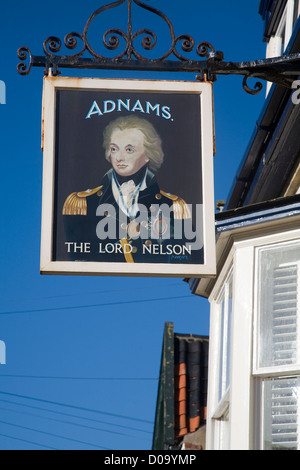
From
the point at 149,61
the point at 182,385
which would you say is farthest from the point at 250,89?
the point at 182,385

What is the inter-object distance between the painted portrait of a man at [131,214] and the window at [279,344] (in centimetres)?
97

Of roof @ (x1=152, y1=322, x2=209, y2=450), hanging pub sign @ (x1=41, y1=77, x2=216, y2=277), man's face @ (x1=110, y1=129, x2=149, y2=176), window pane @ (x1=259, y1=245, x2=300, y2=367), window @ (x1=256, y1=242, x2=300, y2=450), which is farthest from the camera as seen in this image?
roof @ (x1=152, y1=322, x2=209, y2=450)

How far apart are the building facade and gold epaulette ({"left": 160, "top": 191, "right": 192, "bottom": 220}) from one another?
83 cm

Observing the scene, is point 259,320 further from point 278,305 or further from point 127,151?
point 127,151

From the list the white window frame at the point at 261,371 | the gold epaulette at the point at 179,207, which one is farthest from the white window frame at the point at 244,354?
the gold epaulette at the point at 179,207

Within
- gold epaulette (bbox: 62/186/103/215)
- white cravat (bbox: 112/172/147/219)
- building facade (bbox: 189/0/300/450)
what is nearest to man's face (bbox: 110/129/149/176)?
white cravat (bbox: 112/172/147/219)

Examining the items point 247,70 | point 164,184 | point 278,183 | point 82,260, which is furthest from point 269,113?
point 82,260

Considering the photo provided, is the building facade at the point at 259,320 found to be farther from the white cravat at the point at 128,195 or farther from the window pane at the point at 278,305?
the white cravat at the point at 128,195

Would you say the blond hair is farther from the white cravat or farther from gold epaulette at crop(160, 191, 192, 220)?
gold epaulette at crop(160, 191, 192, 220)

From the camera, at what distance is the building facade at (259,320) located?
342 inches

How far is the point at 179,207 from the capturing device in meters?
8.77

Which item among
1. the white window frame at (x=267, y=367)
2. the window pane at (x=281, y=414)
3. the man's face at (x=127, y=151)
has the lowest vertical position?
the window pane at (x=281, y=414)

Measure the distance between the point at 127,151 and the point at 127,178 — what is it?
29 centimetres

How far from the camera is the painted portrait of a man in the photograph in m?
8.48
